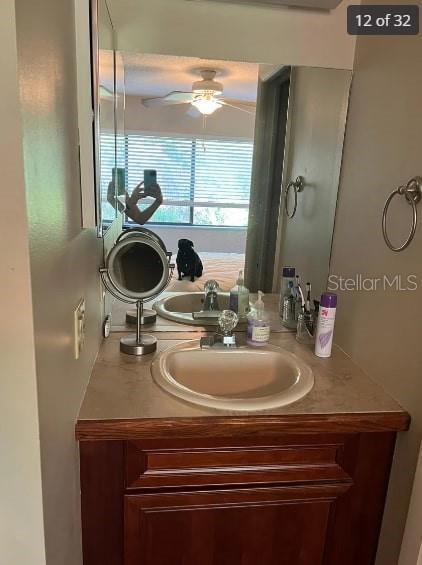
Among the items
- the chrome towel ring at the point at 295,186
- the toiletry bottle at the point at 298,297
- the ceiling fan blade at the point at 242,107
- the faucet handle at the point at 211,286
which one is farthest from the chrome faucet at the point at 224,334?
the ceiling fan blade at the point at 242,107

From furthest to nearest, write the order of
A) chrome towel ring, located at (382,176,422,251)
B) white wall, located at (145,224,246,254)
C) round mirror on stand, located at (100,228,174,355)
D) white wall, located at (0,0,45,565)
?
white wall, located at (145,224,246,254), round mirror on stand, located at (100,228,174,355), chrome towel ring, located at (382,176,422,251), white wall, located at (0,0,45,565)

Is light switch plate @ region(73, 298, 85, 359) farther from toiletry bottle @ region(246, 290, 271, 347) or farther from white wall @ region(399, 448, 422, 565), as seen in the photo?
white wall @ region(399, 448, 422, 565)

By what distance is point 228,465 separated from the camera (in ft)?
3.76

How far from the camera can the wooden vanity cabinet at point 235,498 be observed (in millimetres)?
1120

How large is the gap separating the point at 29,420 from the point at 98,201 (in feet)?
1.79

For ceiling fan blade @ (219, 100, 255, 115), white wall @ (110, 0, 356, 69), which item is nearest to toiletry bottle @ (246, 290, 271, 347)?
ceiling fan blade @ (219, 100, 255, 115)

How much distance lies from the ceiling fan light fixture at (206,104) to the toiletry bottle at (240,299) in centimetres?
58

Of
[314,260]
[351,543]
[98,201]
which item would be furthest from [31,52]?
[351,543]

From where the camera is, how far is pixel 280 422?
1.10m

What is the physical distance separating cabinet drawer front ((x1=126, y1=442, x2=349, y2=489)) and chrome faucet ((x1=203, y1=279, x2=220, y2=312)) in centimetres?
64

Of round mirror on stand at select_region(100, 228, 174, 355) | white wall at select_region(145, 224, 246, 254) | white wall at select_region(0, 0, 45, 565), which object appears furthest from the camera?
white wall at select_region(145, 224, 246, 254)

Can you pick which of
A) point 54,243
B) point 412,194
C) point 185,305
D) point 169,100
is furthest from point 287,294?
point 54,243

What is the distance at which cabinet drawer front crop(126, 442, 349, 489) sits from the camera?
112 centimetres

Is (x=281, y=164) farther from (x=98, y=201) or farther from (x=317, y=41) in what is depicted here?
(x=98, y=201)
